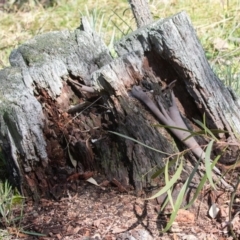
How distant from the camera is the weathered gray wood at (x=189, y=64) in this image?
2.19 meters

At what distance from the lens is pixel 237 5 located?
15.8ft

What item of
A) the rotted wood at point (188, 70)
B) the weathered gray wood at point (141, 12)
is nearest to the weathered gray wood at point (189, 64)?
the rotted wood at point (188, 70)

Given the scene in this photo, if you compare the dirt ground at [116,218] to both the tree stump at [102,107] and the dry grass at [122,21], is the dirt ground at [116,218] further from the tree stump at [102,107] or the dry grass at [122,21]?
the dry grass at [122,21]

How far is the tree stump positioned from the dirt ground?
0.07 m

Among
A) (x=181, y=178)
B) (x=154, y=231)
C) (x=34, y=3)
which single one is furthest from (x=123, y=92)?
(x=34, y=3)

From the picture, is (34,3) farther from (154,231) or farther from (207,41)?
(154,231)

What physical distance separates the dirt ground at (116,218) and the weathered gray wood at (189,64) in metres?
0.33

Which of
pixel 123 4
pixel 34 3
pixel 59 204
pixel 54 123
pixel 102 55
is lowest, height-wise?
pixel 59 204

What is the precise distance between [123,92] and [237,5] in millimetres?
2959

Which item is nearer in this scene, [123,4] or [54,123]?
[54,123]

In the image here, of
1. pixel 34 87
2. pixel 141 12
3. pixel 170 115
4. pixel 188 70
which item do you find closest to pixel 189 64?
pixel 188 70

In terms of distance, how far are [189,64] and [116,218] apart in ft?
2.25

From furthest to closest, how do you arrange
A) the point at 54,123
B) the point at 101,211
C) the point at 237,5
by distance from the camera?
1. the point at 237,5
2. the point at 54,123
3. the point at 101,211

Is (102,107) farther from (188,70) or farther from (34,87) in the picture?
(188,70)
